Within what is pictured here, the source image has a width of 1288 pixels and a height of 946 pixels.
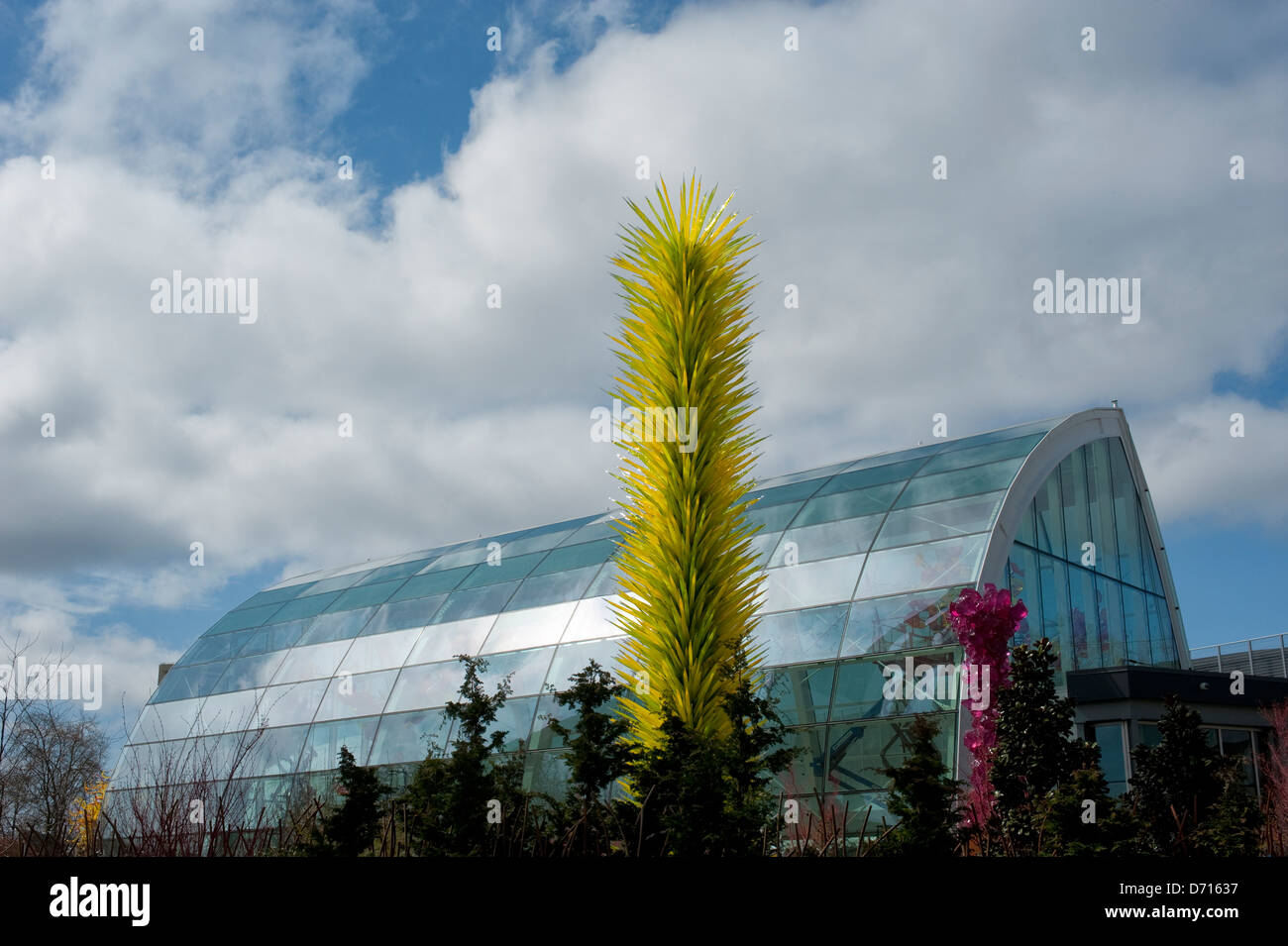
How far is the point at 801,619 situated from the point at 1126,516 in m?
10.3

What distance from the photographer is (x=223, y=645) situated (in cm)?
2670

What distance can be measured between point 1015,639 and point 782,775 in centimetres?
462

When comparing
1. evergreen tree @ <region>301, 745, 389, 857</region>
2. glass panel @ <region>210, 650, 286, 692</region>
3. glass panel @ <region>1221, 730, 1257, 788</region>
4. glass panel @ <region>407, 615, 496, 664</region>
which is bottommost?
glass panel @ <region>1221, 730, 1257, 788</region>

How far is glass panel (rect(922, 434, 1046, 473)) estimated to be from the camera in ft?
57.1

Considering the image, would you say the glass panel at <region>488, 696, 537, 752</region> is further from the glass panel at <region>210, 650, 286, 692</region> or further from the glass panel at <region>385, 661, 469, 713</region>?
the glass panel at <region>210, 650, 286, 692</region>

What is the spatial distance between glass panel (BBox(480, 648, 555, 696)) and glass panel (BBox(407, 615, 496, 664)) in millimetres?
1027

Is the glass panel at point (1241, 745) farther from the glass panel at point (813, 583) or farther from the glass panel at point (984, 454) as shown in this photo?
the glass panel at point (813, 583)

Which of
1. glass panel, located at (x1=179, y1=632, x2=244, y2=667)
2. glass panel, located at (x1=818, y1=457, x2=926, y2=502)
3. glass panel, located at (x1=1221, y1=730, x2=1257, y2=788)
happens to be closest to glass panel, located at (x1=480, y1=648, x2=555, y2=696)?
glass panel, located at (x1=818, y1=457, x2=926, y2=502)

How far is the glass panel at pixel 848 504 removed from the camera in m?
17.6

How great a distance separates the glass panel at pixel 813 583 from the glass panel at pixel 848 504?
1155mm

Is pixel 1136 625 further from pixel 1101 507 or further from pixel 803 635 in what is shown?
pixel 803 635
